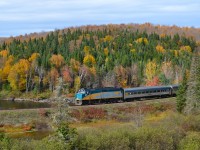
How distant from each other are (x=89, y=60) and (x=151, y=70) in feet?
60.9

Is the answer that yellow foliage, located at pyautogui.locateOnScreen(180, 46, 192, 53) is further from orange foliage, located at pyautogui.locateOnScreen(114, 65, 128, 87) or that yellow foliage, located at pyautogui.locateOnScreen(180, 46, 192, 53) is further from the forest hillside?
orange foliage, located at pyautogui.locateOnScreen(114, 65, 128, 87)

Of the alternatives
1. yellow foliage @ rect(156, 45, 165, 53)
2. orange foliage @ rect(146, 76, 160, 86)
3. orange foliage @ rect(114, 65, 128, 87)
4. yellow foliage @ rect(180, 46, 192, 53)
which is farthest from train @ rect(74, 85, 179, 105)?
yellow foliage @ rect(180, 46, 192, 53)

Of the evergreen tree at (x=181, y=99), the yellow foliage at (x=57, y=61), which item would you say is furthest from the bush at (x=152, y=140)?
the yellow foliage at (x=57, y=61)

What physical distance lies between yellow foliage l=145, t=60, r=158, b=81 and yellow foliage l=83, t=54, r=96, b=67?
53.3 feet

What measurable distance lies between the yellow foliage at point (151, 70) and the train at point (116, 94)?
1318 inches

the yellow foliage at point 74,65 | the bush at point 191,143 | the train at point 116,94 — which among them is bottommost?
the train at point 116,94

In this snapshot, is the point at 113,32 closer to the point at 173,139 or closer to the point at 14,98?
the point at 14,98

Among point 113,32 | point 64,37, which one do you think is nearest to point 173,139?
point 64,37

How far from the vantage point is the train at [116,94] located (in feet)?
230

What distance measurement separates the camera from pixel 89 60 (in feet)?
400

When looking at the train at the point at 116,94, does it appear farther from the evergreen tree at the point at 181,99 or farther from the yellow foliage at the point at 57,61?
A: the yellow foliage at the point at 57,61

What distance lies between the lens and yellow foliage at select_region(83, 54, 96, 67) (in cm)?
12053

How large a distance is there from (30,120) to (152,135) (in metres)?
29.5

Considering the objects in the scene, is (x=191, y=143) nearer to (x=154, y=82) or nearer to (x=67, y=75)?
(x=154, y=82)
